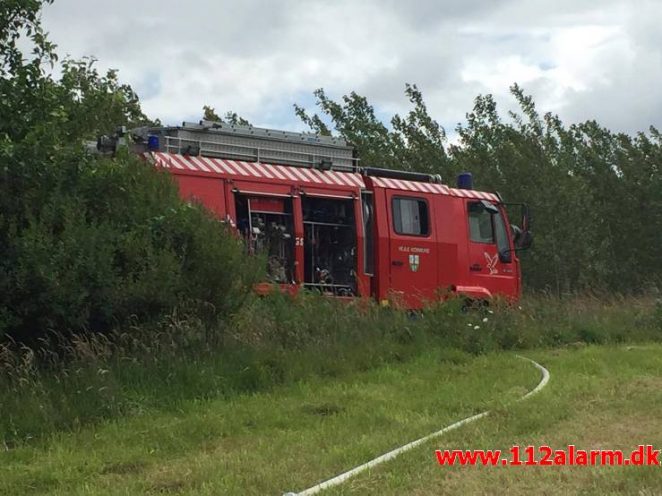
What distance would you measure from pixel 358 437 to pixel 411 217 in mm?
7449

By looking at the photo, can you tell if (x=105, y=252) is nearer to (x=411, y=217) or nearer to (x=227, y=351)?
(x=227, y=351)

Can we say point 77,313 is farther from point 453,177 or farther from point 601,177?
point 601,177

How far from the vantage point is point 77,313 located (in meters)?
7.86

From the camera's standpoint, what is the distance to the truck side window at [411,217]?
13328 millimetres

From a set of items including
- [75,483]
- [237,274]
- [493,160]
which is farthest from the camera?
[493,160]

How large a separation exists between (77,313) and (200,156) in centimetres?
444

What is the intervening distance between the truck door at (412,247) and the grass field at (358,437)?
3887 millimetres

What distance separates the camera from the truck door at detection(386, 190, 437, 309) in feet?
43.0

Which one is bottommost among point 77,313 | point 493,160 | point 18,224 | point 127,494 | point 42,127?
point 127,494

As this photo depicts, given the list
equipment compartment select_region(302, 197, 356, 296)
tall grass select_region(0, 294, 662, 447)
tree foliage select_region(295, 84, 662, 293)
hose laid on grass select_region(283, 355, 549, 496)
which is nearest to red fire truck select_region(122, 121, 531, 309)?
equipment compartment select_region(302, 197, 356, 296)

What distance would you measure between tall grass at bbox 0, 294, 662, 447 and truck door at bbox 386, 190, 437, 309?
1218mm

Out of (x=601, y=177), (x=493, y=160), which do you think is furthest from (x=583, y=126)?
(x=493, y=160)

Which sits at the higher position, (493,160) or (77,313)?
(493,160)

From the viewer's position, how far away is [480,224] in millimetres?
14625
